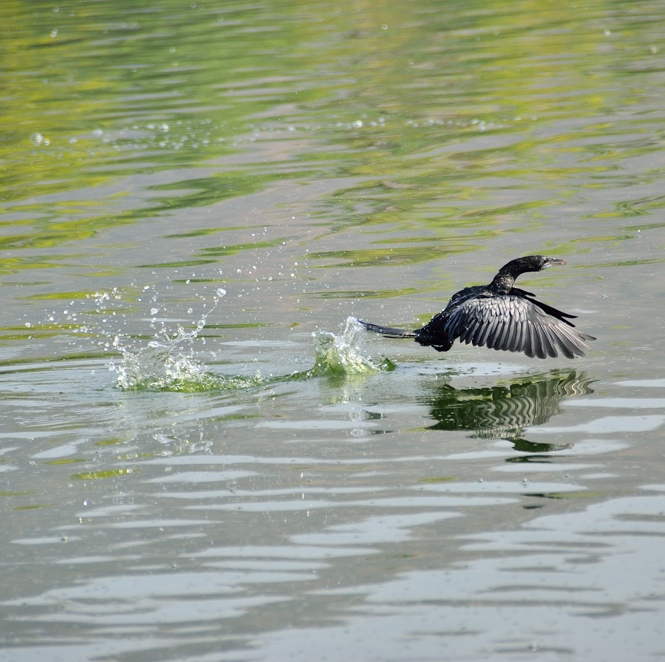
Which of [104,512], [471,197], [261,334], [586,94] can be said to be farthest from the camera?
[586,94]

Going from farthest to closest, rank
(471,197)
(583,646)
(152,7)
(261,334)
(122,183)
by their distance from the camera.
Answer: (152,7), (122,183), (471,197), (261,334), (583,646)

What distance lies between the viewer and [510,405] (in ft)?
23.1

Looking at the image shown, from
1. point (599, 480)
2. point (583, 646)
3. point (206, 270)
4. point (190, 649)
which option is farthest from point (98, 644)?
point (206, 270)

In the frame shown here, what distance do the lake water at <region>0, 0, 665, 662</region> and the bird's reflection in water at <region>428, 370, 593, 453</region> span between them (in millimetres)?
25

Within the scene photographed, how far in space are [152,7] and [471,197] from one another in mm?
24164

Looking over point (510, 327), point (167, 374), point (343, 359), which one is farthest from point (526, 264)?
point (167, 374)

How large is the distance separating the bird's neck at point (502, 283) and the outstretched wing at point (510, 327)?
0.08 m

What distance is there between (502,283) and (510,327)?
0.52 m

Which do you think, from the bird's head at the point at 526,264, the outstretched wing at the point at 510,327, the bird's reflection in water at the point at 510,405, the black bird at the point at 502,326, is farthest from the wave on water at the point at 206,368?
the bird's head at the point at 526,264

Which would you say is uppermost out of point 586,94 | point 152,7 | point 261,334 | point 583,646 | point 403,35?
point 152,7

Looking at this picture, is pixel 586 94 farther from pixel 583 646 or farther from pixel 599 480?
pixel 583 646

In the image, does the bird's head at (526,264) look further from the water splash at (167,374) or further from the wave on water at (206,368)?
the water splash at (167,374)

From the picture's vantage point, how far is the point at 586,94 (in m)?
17.7

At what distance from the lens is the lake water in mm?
4746
